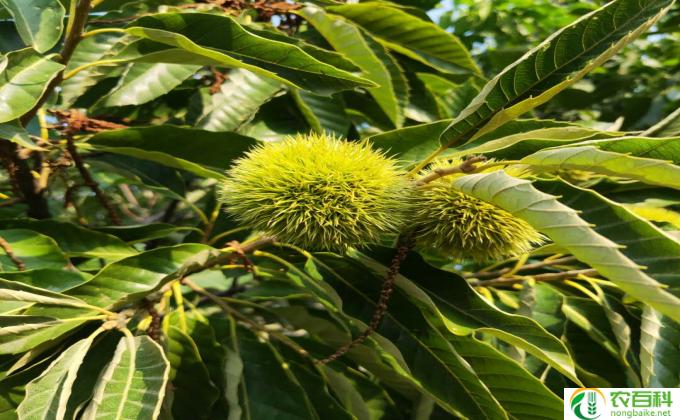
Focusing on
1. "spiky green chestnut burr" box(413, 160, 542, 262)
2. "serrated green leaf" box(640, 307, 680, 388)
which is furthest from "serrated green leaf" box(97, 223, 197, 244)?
"serrated green leaf" box(640, 307, 680, 388)

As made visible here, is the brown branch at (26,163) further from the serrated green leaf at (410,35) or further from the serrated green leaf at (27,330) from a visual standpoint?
the serrated green leaf at (410,35)

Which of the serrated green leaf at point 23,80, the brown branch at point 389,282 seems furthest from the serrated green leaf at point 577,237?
the serrated green leaf at point 23,80

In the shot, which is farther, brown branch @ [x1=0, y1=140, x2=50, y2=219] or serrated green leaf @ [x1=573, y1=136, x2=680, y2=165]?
brown branch @ [x1=0, y1=140, x2=50, y2=219]

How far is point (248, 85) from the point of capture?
1451mm

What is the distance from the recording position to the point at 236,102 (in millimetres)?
1438

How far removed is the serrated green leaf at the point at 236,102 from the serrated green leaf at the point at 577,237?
73cm

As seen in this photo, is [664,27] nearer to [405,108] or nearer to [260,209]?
[405,108]

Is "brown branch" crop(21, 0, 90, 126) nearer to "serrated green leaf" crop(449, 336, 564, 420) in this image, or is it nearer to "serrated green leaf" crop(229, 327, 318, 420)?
"serrated green leaf" crop(229, 327, 318, 420)

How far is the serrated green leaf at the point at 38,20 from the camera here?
1.11 meters

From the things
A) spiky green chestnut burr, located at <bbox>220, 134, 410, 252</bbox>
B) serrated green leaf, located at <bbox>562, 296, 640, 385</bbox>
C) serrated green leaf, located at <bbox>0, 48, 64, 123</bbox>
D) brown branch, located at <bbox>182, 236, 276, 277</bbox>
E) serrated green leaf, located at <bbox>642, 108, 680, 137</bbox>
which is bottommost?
serrated green leaf, located at <bbox>0, 48, 64, 123</bbox>

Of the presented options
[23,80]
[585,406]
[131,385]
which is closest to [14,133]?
[23,80]

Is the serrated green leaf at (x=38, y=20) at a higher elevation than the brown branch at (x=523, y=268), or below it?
below

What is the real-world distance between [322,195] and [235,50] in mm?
300

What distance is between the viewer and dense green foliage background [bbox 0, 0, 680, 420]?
0.88 m
